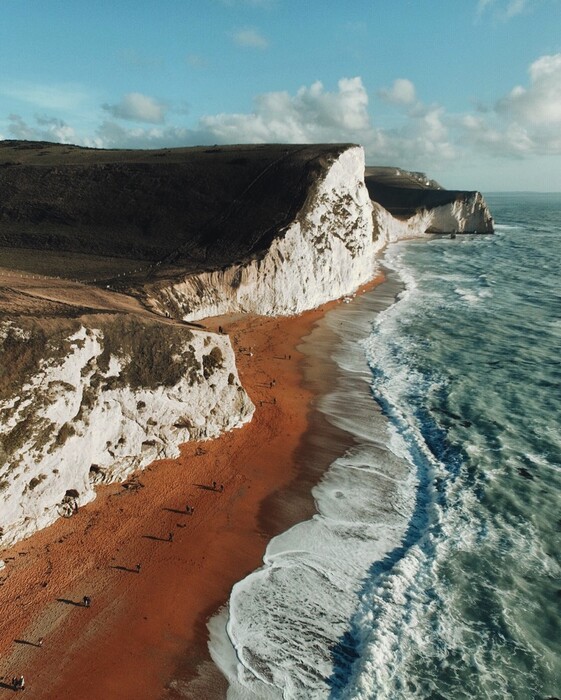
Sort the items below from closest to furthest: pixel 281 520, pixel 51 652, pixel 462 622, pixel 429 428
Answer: pixel 51 652 → pixel 462 622 → pixel 281 520 → pixel 429 428

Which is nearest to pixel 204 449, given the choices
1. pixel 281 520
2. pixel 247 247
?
pixel 281 520

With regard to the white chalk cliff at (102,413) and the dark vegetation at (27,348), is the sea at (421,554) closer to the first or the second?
the white chalk cliff at (102,413)

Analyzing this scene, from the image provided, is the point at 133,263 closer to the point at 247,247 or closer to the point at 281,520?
the point at 247,247

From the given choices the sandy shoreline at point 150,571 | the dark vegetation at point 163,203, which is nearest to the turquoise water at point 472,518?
the sandy shoreline at point 150,571

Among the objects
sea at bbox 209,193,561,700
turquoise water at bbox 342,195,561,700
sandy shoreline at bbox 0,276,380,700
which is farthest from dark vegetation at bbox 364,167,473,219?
sandy shoreline at bbox 0,276,380,700

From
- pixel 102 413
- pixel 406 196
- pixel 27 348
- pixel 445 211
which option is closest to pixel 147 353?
pixel 102 413

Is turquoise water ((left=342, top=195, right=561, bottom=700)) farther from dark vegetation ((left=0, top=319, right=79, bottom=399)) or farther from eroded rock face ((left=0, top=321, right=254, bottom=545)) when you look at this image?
dark vegetation ((left=0, top=319, right=79, bottom=399))

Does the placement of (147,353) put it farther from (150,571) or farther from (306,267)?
(306,267)

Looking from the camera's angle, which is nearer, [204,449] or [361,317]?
[204,449]
